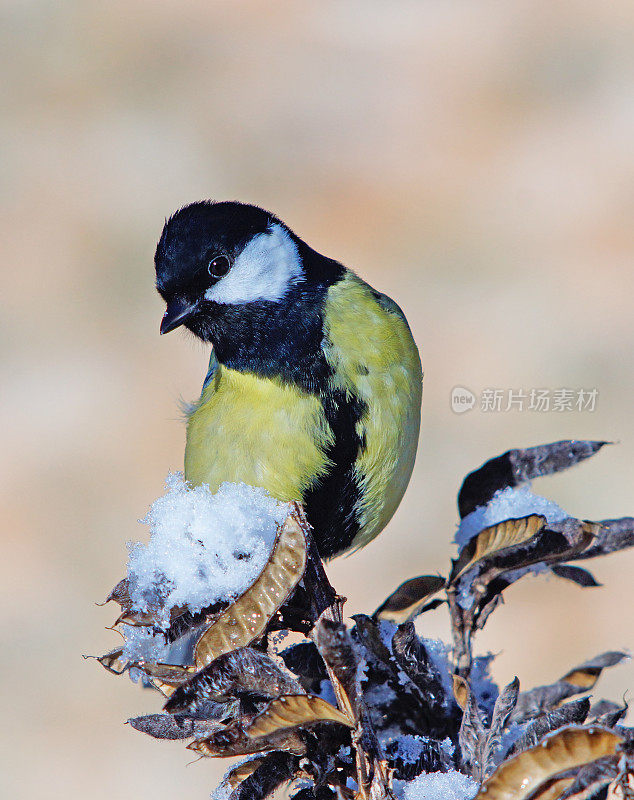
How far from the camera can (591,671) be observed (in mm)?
774

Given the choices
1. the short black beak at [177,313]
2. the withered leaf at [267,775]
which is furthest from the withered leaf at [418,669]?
the short black beak at [177,313]

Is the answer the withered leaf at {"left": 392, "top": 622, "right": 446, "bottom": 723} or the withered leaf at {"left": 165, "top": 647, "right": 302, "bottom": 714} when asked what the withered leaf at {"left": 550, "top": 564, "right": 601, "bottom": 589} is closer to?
the withered leaf at {"left": 392, "top": 622, "right": 446, "bottom": 723}

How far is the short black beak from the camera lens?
42.4 inches

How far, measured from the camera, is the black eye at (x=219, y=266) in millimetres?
1068

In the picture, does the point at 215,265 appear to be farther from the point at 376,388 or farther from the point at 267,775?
the point at 267,775

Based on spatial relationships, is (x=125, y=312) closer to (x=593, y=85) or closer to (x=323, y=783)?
(x=593, y=85)

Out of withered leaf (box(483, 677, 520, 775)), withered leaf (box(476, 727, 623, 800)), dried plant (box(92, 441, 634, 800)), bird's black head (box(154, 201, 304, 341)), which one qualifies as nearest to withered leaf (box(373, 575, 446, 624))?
dried plant (box(92, 441, 634, 800))

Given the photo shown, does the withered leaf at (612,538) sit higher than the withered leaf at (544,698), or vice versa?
the withered leaf at (612,538)

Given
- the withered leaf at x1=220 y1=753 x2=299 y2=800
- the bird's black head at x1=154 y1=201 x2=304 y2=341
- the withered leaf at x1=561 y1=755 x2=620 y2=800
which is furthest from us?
the bird's black head at x1=154 y1=201 x2=304 y2=341

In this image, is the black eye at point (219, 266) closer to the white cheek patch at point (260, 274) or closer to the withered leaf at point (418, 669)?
the white cheek patch at point (260, 274)

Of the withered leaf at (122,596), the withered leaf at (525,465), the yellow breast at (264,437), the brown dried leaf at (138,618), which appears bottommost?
the brown dried leaf at (138,618)

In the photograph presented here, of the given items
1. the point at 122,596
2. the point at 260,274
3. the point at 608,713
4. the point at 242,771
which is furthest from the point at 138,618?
the point at 260,274

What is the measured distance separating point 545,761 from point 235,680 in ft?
0.64

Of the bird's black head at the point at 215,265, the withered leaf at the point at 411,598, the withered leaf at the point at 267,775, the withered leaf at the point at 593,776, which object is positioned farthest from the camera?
the bird's black head at the point at 215,265
